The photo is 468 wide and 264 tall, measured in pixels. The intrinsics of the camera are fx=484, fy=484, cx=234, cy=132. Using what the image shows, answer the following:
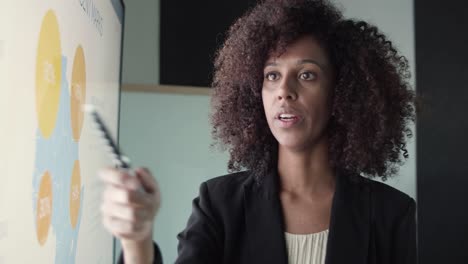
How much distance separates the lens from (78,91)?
4.54 ft

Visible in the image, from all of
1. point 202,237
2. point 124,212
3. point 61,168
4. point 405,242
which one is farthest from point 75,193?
Answer: point 405,242

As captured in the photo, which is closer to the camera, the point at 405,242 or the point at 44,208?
the point at 44,208

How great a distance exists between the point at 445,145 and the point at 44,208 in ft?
7.63

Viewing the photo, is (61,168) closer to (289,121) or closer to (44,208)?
(44,208)

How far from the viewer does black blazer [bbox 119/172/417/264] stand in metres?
1.26

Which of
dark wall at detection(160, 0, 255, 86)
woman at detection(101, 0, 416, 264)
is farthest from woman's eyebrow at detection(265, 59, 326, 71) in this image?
dark wall at detection(160, 0, 255, 86)

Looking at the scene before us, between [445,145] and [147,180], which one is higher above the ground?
[445,145]

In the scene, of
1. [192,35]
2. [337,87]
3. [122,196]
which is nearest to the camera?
[122,196]

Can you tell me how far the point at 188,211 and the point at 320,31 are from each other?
1449mm

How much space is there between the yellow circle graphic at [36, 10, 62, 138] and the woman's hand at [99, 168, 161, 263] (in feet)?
1.46

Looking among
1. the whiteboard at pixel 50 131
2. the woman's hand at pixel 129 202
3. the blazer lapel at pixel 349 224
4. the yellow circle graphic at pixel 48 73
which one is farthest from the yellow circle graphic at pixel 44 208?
the blazer lapel at pixel 349 224

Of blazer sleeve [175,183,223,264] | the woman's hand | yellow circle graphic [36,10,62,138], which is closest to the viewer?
the woman's hand

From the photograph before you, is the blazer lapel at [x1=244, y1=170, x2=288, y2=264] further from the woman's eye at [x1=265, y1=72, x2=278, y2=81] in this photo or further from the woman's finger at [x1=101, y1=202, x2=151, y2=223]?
the woman's finger at [x1=101, y1=202, x2=151, y2=223]

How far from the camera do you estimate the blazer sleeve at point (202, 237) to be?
1.18m
